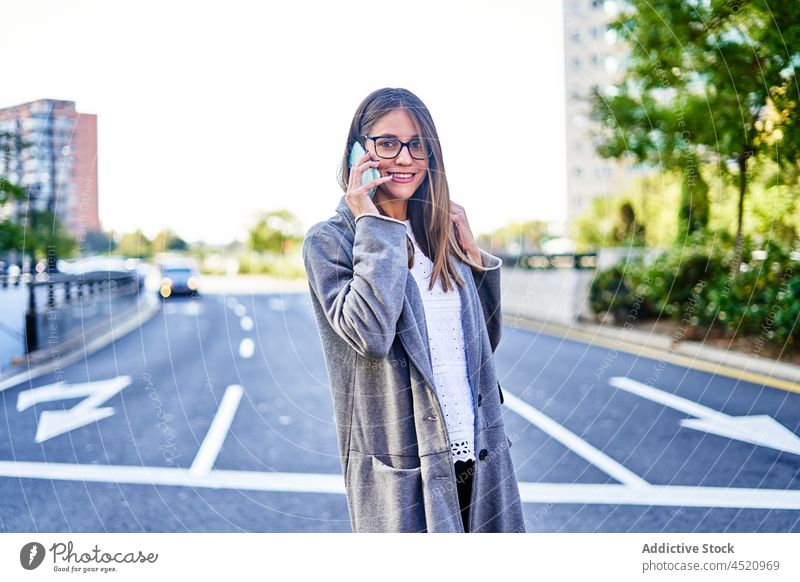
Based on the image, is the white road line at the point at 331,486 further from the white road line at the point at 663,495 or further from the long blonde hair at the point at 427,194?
the long blonde hair at the point at 427,194

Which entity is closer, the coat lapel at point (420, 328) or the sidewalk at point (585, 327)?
the coat lapel at point (420, 328)

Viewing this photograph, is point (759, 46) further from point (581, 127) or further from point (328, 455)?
point (328, 455)

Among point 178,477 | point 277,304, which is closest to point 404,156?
point 178,477

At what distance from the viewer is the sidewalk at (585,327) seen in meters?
5.38

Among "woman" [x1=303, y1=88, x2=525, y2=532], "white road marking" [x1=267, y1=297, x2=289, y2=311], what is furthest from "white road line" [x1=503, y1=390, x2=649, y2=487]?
"white road marking" [x1=267, y1=297, x2=289, y2=311]

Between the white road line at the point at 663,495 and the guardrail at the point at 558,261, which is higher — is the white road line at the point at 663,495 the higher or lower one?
the lower one

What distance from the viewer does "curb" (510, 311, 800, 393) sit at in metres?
5.09

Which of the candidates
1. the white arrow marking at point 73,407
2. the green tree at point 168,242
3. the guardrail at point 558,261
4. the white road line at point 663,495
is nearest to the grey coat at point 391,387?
the green tree at point 168,242

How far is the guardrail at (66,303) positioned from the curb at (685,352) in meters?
2.47

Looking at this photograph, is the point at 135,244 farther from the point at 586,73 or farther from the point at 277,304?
the point at 277,304

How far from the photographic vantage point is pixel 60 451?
3.37 m

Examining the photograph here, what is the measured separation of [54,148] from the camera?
107 inches
